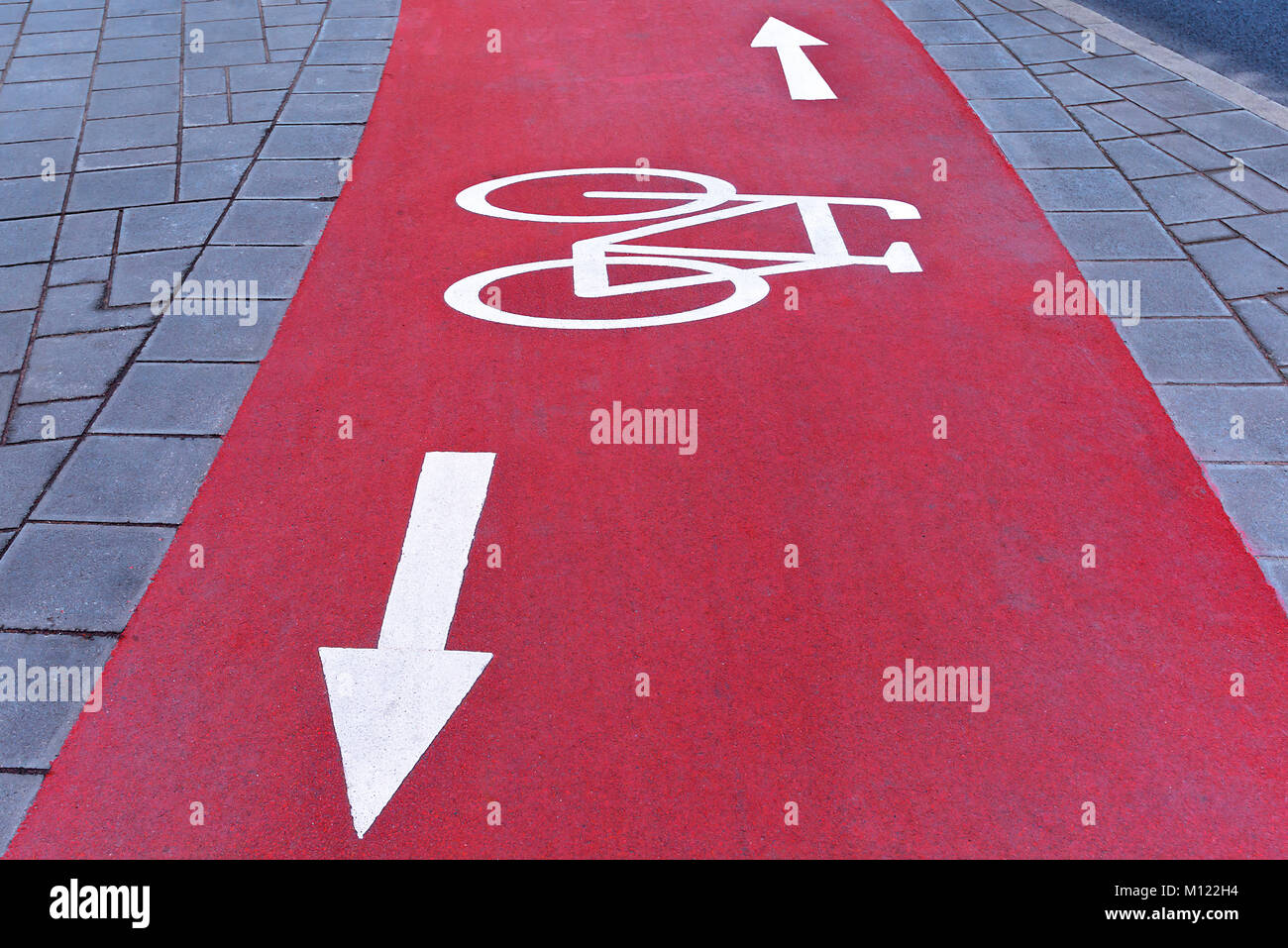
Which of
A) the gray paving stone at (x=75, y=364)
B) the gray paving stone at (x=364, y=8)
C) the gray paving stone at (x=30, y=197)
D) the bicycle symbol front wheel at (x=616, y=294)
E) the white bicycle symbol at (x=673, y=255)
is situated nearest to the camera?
the gray paving stone at (x=75, y=364)

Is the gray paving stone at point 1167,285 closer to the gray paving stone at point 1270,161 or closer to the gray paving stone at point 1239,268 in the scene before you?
the gray paving stone at point 1239,268

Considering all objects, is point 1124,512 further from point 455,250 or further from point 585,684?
point 455,250

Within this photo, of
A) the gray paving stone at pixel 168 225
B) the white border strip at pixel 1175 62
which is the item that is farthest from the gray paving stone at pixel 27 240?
the white border strip at pixel 1175 62

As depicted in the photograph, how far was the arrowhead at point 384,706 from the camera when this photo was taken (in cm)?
342

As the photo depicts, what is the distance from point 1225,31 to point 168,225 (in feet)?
30.5

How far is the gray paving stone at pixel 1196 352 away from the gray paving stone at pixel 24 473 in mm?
5515

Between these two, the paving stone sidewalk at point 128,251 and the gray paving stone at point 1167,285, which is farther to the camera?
the gray paving stone at point 1167,285

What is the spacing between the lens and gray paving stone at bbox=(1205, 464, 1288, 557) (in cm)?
429

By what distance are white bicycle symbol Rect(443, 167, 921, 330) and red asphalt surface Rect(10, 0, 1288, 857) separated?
121 millimetres

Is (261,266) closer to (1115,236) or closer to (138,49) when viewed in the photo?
(138,49)

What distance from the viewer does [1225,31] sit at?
927 cm

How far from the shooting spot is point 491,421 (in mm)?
4934

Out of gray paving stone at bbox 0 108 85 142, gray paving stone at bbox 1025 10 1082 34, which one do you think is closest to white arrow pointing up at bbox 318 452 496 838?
gray paving stone at bbox 0 108 85 142
